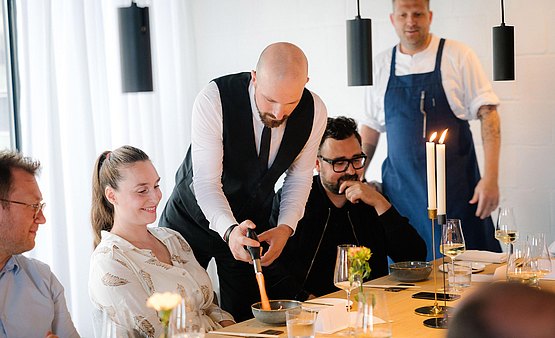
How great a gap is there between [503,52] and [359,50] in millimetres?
678

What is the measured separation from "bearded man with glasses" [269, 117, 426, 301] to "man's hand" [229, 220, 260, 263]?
55cm

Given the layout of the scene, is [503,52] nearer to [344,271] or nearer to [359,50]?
[359,50]

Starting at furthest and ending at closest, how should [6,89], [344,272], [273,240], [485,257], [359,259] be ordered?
[6,89]
[485,257]
[273,240]
[344,272]
[359,259]

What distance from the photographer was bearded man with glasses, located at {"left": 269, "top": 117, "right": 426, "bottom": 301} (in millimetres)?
3453

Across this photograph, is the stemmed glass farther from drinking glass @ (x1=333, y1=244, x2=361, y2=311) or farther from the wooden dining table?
the wooden dining table

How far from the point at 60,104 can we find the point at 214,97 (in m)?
1.15

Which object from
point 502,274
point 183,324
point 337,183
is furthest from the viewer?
point 337,183

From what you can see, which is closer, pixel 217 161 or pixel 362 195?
pixel 217 161

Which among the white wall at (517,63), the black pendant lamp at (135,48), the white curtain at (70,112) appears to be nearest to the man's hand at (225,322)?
the black pendant lamp at (135,48)

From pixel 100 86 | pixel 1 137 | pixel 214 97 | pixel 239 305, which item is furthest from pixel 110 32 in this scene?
pixel 239 305

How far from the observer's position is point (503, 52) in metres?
3.79

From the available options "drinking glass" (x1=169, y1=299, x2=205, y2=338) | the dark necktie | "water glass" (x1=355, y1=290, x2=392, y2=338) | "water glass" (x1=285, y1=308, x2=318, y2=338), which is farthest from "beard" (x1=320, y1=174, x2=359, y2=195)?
"drinking glass" (x1=169, y1=299, x2=205, y2=338)

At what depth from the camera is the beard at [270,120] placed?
3.12 meters

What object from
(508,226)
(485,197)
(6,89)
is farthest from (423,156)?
(6,89)
